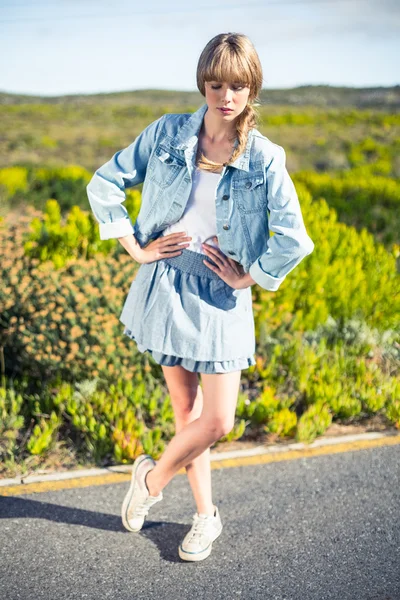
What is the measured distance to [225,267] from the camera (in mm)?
2562

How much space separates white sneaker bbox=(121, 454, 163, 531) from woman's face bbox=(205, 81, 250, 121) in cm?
156

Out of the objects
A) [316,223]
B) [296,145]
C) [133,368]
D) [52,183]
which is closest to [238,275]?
[133,368]

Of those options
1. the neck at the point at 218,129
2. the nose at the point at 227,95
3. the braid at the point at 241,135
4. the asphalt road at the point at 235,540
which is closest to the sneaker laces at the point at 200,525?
the asphalt road at the point at 235,540

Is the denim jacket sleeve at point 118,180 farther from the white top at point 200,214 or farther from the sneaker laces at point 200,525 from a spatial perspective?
the sneaker laces at point 200,525

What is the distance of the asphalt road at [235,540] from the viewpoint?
2701mm

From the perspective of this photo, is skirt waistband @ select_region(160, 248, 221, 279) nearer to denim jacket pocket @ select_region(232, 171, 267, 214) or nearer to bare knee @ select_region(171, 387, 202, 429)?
denim jacket pocket @ select_region(232, 171, 267, 214)

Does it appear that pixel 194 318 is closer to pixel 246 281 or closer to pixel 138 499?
pixel 246 281

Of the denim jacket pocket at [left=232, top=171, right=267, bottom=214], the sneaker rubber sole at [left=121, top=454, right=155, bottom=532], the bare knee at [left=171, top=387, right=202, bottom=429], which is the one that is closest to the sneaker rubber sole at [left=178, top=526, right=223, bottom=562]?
the sneaker rubber sole at [left=121, top=454, right=155, bottom=532]

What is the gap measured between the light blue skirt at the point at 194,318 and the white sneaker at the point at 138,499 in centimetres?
60

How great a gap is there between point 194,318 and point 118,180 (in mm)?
626

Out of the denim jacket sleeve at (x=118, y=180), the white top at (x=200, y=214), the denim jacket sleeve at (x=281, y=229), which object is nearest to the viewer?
the denim jacket sleeve at (x=281, y=229)

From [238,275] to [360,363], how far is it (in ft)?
7.17

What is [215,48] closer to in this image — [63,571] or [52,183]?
[63,571]

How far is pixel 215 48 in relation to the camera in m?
2.32
